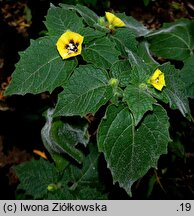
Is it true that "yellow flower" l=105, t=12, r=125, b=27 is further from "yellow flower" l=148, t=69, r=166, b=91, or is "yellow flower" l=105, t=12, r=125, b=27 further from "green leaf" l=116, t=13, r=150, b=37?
"yellow flower" l=148, t=69, r=166, b=91

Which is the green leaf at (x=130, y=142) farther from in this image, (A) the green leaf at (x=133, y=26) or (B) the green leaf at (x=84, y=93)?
(A) the green leaf at (x=133, y=26)

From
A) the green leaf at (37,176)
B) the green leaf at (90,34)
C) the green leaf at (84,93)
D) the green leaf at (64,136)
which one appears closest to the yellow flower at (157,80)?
the green leaf at (84,93)

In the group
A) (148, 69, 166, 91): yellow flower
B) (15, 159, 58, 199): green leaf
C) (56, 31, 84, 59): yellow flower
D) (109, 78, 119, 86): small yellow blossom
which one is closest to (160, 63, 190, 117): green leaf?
(148, 69, 166, 91): yellow flower

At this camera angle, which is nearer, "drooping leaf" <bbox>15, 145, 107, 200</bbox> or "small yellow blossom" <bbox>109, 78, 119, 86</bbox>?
"small yellow blossom" <bbox>109, 78, 119, 86</bbox>

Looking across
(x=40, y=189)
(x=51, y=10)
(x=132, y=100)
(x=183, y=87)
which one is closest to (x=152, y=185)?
(x=40, y=189)

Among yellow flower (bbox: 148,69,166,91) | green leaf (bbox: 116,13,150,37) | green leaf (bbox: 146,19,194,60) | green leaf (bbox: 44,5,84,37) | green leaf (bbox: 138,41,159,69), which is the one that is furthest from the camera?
green leaf (bbox: 146,19,194,60)

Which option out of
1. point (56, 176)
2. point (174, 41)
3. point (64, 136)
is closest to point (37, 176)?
point (56, 176)

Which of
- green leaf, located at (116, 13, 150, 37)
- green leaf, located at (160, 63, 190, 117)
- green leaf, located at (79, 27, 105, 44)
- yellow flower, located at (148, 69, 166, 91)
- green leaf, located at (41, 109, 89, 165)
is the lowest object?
green leaf, located at (41, 109, 89, 165)

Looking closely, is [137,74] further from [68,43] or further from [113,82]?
[68,43]
